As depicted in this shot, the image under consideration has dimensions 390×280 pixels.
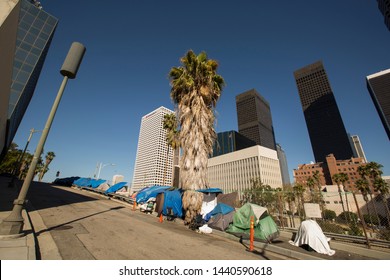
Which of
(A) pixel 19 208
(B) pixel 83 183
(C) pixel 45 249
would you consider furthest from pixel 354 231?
(B) pixel 83 183

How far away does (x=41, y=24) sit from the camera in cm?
4359

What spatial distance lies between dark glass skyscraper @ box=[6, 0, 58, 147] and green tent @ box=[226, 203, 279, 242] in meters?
40.0

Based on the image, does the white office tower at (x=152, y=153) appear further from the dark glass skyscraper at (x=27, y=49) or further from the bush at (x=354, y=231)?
the bush at (x=354, y=231)

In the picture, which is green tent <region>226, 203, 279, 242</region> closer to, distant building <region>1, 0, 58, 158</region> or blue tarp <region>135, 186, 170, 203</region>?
blue tarp <region>135, 186, 170, 203</region>

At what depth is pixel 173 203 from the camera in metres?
13.9

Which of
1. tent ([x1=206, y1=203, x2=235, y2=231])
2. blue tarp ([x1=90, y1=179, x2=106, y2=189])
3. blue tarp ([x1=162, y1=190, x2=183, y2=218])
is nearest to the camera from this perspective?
tent ([x1=206, y1=203, x2=235, y2=231])

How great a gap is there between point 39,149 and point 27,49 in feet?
158

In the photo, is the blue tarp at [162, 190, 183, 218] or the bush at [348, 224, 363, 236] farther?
the blue tarp at [162, 190, 183, 218]

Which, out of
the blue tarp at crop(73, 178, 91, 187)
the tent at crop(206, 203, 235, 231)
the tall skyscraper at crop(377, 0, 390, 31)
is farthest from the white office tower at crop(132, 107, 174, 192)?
the tall skyscraper at crop(377, 0, 390, 31)

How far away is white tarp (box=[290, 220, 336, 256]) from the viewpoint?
748 cm

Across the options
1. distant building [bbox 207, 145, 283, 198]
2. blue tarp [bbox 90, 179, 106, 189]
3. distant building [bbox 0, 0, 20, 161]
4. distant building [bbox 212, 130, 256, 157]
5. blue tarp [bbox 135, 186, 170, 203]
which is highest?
distant building [bbox 212, 130, 256, 157]

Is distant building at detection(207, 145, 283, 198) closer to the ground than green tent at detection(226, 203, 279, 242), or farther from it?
farther from it
